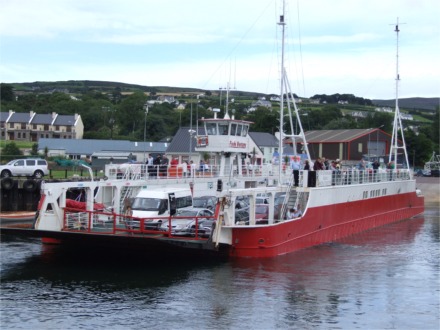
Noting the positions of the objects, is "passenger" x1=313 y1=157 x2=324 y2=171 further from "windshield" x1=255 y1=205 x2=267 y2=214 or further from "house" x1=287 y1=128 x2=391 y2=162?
"house" x1=287 y1=128 x2=391 y2=162

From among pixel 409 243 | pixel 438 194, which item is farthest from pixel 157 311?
pixel 438 194

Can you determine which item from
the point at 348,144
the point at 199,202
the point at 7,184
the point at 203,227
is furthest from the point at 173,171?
the point at 348,144

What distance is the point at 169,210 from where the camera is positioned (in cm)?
2908

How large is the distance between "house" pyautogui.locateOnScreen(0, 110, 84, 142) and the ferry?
8795 centimetres

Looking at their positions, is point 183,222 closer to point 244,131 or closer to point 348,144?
point 244,131

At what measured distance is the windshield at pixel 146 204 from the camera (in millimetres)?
28547

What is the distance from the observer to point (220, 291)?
22.1 metres

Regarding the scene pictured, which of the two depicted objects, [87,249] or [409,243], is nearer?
[87,249]

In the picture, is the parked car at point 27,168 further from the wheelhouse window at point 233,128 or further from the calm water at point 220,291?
the calm water at point 220,291

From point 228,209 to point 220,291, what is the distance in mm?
4692

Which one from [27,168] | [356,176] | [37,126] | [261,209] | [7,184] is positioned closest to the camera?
[261,209]

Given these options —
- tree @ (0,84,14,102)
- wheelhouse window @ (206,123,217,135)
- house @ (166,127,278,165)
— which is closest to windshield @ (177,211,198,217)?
wheelhouse window @ (206,123,217,135)

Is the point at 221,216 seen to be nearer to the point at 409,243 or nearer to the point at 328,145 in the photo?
the point at 409,243

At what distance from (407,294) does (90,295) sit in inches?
414
